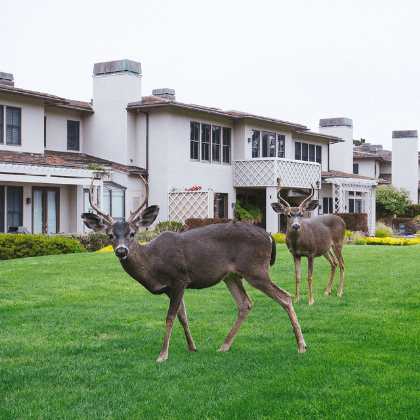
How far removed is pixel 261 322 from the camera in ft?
28.7

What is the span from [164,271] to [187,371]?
3.69 feet

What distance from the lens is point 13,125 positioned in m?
24.8

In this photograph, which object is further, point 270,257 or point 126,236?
point 270,257

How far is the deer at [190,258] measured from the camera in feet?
21.6

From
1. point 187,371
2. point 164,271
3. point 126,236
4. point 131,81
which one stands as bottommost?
point 187,371

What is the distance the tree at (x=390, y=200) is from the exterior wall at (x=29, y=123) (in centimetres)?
2843

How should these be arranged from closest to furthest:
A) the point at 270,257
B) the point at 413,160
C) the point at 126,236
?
1. the point at 126,236
2. the point at 270,257
3. the point at 413,160

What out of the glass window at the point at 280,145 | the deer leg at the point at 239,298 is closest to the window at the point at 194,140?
the glass window at the point at 280,145

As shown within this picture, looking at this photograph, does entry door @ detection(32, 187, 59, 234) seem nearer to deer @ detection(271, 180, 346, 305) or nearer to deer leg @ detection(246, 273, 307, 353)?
deer @ detection(271, 180, 346, 305)

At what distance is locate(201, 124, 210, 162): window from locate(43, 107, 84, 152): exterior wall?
652cm

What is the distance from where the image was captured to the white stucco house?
2445 cm

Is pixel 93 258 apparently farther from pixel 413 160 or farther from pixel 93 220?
pixel 413 160

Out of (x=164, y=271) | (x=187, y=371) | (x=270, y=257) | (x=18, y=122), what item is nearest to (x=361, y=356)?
(x=270, y=257)

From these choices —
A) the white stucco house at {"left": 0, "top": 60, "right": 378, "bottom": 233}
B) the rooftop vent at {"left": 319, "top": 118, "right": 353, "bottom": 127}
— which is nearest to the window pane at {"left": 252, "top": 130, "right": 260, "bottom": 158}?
the white stucco house at {"left": 0, "top": 60, "right": 378, "bottom": 233}
